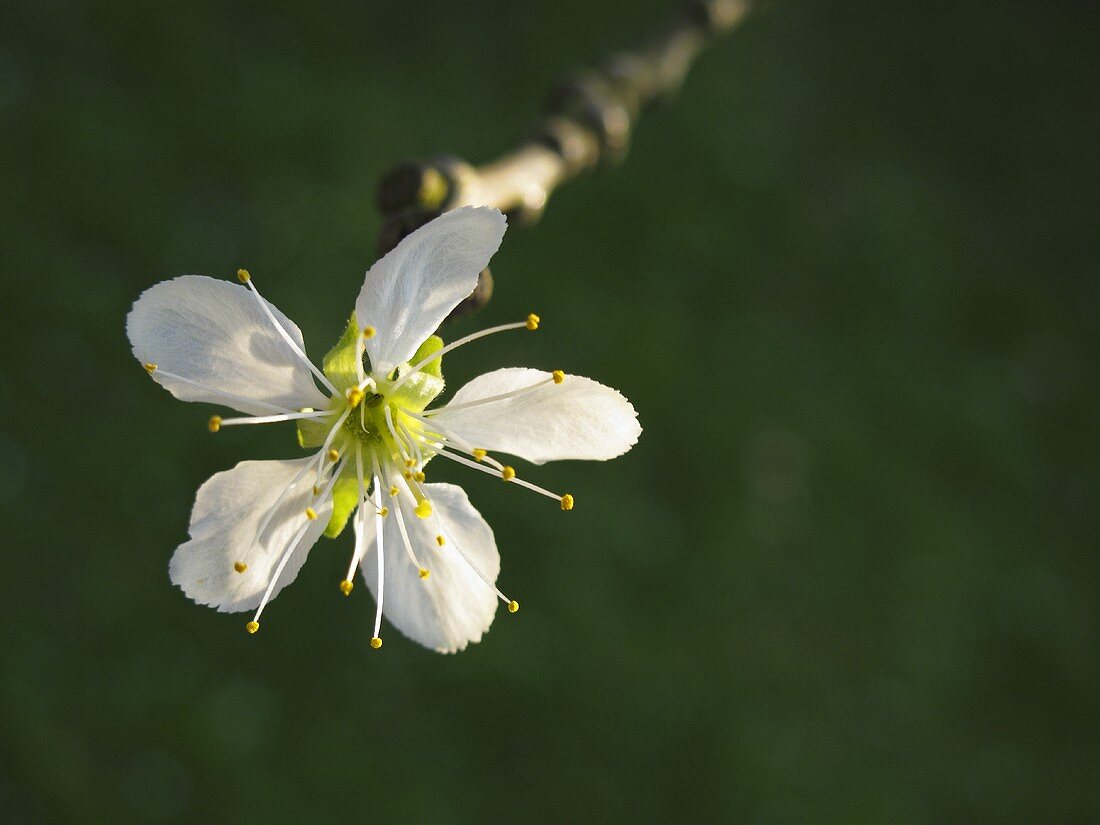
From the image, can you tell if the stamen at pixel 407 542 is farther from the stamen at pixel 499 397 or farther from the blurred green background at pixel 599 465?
the blurred green background at pixel 599 465

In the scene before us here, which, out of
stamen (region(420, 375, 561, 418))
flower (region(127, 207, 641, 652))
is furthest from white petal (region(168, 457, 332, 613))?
stamen (region(420, 375, 561, 418))

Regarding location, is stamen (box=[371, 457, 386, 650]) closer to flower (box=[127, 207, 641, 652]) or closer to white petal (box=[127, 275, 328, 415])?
flower (box=[127, 207, 641, 652])

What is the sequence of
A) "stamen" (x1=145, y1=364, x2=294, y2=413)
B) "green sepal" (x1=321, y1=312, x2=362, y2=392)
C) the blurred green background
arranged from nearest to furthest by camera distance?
"stamen" (x1=145, y1=364, x2=294, y2=413)
"green sepal" (x1=321, y1=312, x2=362, y2=392)
the blurred green background

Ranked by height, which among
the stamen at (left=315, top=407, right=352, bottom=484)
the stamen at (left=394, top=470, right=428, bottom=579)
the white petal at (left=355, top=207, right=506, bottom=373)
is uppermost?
the white petal at (left=355, top=207, right=506, bottom=373)

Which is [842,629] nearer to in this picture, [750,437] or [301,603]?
[750,437]

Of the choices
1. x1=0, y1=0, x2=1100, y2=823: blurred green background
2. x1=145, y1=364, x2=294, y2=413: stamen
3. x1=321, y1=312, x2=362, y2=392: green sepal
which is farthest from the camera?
x1=0, y1=0, x2=1100, y2=823: blurred green background

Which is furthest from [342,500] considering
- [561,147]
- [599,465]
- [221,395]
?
[599,465]
